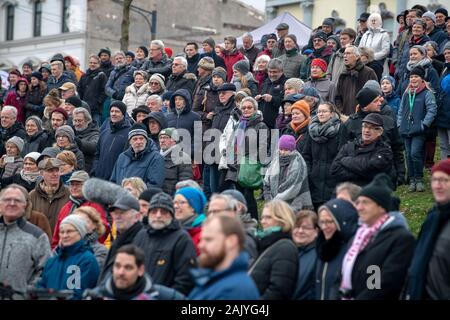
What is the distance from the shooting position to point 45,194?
13.1 m

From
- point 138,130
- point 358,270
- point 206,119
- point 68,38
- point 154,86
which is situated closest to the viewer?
point 358,270

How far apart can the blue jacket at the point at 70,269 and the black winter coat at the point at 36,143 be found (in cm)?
642

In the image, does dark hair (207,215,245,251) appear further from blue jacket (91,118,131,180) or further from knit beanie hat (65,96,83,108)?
knit beanie hat (65,96,83,108)

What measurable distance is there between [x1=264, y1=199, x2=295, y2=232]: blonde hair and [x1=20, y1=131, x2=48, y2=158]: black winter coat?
302 inches

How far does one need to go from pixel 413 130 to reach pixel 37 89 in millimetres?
8962

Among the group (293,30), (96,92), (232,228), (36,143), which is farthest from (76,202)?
(293,30)

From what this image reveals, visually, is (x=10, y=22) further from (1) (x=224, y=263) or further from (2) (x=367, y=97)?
(1) (x=224, y=263)

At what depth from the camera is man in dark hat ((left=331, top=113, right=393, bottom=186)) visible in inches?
474

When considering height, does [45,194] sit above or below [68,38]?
below

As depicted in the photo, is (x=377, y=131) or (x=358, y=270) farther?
(x=377, y=131)

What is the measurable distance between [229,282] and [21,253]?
13.1ft

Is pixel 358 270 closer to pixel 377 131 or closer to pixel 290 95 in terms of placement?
pixel 377 131

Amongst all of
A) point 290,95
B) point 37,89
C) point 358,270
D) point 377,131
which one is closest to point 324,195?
point 377,131

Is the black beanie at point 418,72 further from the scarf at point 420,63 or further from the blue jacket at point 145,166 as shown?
the blue jacket at point 145,166
